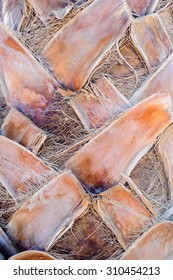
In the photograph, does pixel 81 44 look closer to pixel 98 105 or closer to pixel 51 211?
pixel 98 105

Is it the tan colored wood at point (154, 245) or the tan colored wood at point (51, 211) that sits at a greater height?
the tan colored wood at point (51, 211)

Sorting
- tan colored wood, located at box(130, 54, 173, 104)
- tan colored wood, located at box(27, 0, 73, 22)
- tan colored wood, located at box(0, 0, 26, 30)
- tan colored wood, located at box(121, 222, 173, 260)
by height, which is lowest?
tan colored wood, located at box(121, 222, 173, 260)

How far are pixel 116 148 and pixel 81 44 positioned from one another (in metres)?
0.17

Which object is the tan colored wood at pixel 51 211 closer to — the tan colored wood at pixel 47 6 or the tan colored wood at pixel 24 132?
the tan colored wood at pixel 24 132

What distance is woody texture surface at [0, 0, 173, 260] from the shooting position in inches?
31.2

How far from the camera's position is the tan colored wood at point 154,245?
792 mm

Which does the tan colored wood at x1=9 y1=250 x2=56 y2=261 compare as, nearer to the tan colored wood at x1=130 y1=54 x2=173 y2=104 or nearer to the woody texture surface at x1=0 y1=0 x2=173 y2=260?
the woody texture surface at x1=0 y1=0 x2=173 y2=260

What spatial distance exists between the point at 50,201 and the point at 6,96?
0.18 meters

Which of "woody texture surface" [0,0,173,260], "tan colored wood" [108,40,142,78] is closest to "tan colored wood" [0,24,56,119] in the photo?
"woody texture surface" [0,0,173,260]

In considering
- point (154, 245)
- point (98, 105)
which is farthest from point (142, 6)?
point (154, 245)

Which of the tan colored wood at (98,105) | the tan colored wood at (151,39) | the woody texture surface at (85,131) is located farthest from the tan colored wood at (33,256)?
the tan colored wood at (151,39)

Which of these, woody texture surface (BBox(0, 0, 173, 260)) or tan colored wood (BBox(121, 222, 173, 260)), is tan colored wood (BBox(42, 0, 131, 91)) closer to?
woody texture surface (BBox(0, 0, 173, 260))

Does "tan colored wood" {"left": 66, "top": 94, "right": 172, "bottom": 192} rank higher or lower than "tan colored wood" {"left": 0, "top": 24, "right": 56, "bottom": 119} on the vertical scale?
lower

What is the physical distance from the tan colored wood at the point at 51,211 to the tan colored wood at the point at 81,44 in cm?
16
